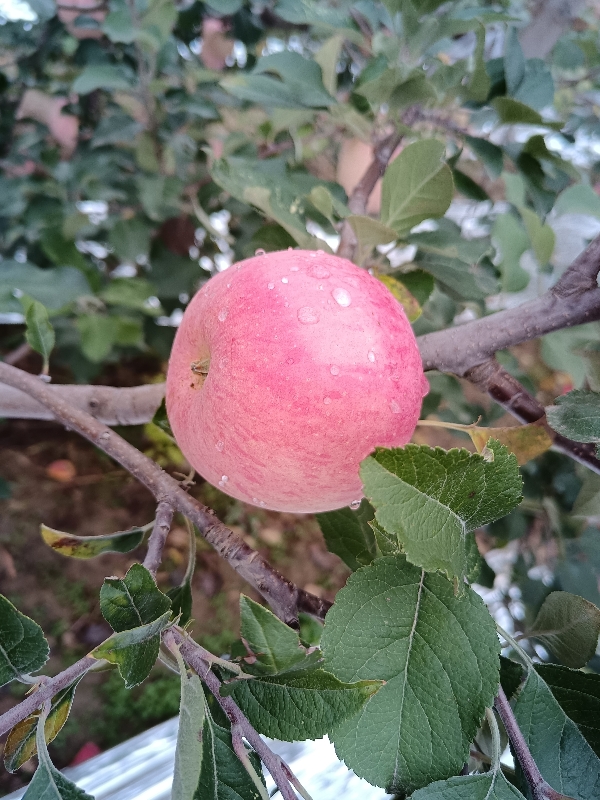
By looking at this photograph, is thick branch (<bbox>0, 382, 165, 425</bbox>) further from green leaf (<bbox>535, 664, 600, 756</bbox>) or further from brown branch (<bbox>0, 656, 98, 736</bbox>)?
green leaf (<bbox>535, 664, 600, 756</bbox>)

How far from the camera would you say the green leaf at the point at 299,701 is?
30cm

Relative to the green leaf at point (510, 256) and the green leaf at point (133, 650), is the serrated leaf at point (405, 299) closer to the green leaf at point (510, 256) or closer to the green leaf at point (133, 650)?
the green leaf at point (510, 256)

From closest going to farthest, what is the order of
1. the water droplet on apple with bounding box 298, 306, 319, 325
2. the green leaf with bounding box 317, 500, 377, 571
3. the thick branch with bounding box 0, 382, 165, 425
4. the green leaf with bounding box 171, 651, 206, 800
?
the green leaf with bounding box 171, 651, 206, 800 < the water droplet on apple with bounding box 298, 306, 319, 325 < the green leaf with bounding box 317, 500, 377, 571 < the thick branch with bounding box 0, 382, 165, 425

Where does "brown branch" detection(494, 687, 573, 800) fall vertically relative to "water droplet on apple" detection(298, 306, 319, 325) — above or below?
below

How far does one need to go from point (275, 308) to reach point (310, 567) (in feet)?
3.64

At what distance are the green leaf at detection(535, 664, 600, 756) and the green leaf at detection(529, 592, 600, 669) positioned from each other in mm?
30

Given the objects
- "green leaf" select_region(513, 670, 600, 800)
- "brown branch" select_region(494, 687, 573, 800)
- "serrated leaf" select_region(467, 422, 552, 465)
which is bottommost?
"green leaf" select_region(513, 670, 600, 800)

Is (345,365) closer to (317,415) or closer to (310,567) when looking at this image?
(317,415)

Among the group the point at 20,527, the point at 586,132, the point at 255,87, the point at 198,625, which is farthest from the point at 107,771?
the point at 586,132

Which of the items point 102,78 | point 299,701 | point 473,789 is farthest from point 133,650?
point 102,78

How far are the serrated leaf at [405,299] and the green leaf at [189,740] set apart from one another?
0.38m

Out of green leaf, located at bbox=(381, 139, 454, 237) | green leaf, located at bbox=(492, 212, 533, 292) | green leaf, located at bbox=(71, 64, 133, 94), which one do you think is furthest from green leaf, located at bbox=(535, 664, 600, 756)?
green leaf, located at bbox=(71, 64, 133, 94)

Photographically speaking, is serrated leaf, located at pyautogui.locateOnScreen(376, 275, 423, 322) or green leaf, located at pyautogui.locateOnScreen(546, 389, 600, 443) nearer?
green leaf, located at pyautogui.locateOnScreen(546, 389, 600, 443)

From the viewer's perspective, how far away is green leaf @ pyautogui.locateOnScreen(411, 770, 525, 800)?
32 cm
